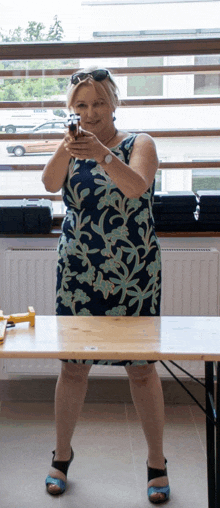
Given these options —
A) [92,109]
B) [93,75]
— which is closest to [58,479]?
[92,109]

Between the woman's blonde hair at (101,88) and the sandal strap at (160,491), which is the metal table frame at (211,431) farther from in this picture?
the woman's blonde hair at (101,88)

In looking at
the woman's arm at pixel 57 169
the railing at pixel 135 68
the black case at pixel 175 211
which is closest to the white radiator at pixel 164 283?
the black case at pixel 175 211

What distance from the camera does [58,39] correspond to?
9.65ft

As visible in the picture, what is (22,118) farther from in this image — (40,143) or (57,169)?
(57,169)

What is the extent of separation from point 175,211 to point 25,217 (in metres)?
0.67

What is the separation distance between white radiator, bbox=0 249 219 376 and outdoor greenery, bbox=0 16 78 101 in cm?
73

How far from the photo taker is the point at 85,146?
5.85 ft

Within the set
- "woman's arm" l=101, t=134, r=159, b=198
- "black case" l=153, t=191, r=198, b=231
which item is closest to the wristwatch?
"woman's arm" l=101, t=134, r=159, b=198

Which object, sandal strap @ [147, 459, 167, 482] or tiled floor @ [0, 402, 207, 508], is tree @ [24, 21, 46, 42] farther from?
sandal strap @ [147, 459, 167, 482]

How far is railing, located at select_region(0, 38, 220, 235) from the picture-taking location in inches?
113

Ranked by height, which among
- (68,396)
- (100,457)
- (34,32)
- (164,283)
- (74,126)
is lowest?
(100,457)

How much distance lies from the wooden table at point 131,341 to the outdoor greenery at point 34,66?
139cm

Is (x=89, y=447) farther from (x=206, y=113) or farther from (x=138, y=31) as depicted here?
(x=138, y=31)

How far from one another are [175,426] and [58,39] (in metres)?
1.80
